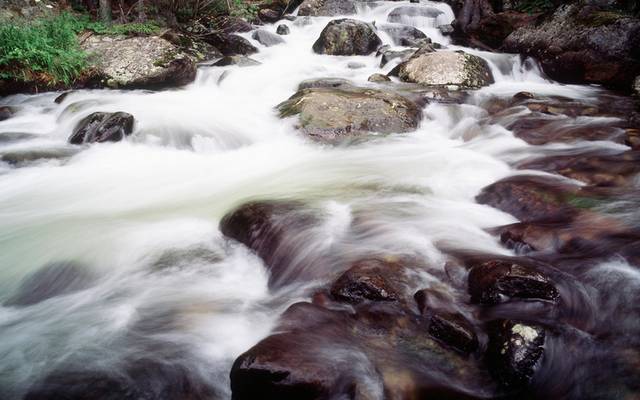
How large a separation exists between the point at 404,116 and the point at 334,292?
→ 5080mm

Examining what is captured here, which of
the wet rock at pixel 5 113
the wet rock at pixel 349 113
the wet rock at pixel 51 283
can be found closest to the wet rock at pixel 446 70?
the wet rock at pixel 349 113

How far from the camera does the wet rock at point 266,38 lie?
1366 cm

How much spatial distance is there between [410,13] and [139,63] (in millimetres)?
10545

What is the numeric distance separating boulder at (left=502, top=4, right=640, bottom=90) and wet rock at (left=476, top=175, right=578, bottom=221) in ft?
20.7

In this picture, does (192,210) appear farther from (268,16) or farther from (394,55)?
(268,16)

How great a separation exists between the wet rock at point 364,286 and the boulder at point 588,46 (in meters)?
9.00

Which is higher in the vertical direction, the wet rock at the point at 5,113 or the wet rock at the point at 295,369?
the wet rock at the point at 295,369

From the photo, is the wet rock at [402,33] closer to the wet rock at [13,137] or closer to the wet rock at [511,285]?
the wet rock at [13,137]

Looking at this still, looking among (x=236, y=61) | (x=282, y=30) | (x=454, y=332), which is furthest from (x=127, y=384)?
(x=282, y=30)

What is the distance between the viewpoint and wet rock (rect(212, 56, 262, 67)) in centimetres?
1109

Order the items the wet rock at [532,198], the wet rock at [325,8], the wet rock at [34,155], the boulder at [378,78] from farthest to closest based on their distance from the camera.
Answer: the wet rock at [325,8]
the boulder at [378,78]
the wet rock at [34,155]
the wet rock at [532,198]

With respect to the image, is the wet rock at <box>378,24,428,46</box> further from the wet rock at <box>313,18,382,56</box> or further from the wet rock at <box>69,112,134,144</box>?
the wet rock at <box>69,112,134,144</box>

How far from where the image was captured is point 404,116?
7.55 m

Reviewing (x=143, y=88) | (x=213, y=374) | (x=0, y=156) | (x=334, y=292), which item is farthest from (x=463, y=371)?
(x=143, y=88)
